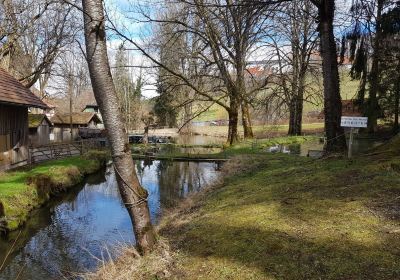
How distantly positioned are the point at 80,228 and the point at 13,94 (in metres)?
9.15

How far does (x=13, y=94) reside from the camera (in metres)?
18.7

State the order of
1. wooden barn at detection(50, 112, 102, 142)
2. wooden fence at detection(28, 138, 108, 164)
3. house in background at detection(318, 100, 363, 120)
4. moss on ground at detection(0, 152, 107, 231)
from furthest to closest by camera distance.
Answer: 1. wooden barn at detection(50, 112, 102, 142)
2. house in background at detection(318, 100, 363, 120)
3. wooden fence at detection(28, 138, 108, 164)
4. moss on ground at detection(0, 152, 107, 231)

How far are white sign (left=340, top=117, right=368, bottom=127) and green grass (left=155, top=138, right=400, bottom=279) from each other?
2.03m

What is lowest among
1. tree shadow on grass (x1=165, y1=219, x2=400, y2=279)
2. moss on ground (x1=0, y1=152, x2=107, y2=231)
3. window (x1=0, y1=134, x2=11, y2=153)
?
moss on ground (x1=0, y1=152, x2=107, y2=231)

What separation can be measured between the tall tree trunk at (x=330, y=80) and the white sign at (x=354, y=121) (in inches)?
7.0

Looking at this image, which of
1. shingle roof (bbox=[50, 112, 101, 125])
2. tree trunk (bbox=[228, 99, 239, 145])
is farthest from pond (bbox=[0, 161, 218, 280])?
shingle roof (bbox=[50, 112, 101, 125])

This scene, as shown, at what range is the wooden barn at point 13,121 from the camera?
1841 centimetres

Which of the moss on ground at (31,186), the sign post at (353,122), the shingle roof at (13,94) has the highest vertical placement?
the shingle roof at (13,94)

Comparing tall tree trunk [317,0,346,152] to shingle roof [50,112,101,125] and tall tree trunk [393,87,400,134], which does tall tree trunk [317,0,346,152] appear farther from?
shingle roof [50,112,101,125]

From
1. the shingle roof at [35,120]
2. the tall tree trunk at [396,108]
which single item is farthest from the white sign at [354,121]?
the shingle roof at [35,120]

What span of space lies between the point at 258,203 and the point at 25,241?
743 cm

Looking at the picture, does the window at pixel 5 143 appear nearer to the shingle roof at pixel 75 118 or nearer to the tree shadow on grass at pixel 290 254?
the tree shadow on grass at pixel 290 254

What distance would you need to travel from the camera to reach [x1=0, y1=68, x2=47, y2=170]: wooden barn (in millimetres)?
18406

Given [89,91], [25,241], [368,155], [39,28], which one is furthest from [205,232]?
[89,91]
